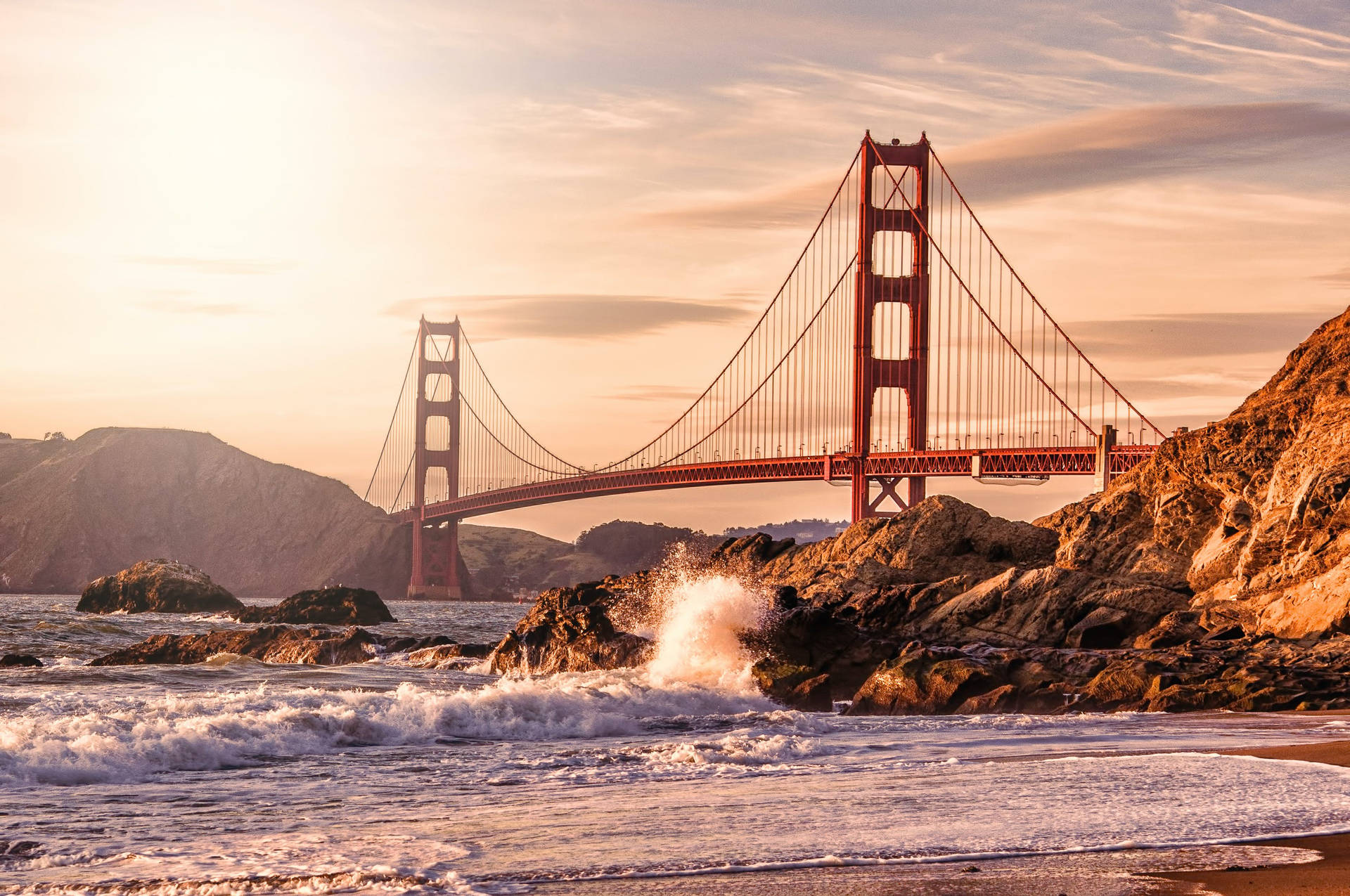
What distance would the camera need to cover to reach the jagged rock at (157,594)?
65.1m

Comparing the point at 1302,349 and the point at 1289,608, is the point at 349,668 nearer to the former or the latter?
the point at 1289,608

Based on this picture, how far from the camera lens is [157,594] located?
216ft

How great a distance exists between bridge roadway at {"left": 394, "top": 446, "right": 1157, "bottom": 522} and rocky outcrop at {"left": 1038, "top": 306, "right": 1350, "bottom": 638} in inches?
529

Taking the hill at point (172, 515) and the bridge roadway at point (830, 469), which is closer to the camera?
the bridge roadway at point (830, 469)

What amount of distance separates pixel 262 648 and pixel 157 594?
1566 inches

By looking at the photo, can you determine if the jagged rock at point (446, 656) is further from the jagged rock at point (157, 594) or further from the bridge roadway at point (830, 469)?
the jagged rock at point (157, 594)

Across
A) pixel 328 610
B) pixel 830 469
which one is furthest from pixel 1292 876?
pixel 328 610

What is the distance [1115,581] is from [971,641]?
3.44 meters

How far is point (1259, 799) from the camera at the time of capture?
31.4ft

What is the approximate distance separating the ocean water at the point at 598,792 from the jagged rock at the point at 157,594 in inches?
1901

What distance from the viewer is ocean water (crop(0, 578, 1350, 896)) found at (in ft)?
25.4

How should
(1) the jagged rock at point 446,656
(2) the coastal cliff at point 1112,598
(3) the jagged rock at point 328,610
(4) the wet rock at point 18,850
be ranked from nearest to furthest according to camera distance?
(4) the wet rock at point 18,850, (2) the coastal cliff at point 1112,598, (1) the jagged rock at point 446,656, (3) the jagged rock at point 328,610

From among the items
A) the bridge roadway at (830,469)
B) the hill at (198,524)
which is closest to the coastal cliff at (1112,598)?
the bridge roadway at (830,469)

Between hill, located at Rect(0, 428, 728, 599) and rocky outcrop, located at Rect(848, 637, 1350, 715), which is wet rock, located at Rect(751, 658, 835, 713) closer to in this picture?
rocky outcrop, located at Rect(848, 637, 1350, 715)
